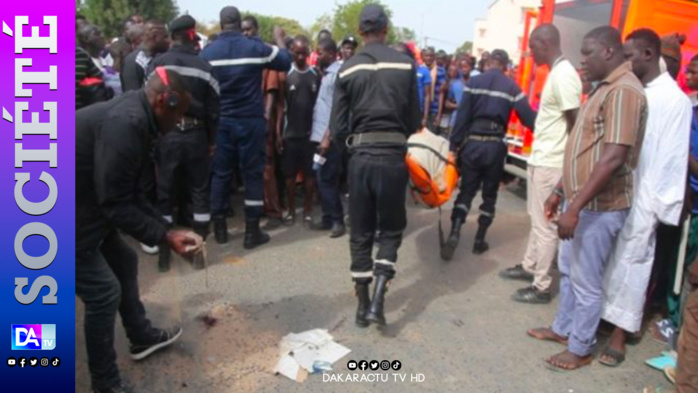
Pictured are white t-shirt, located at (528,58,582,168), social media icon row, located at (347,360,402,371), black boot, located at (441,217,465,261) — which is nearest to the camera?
social media icon row, located at (347,360,402,371)

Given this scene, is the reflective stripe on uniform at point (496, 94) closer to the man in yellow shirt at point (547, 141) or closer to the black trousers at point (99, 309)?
the man in yellow shirt at point (547, 141)

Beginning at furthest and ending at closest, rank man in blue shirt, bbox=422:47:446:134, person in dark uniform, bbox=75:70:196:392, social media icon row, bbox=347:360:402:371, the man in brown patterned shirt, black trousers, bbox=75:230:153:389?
man in blue shirt, bbox=422:47:446:134
social media icon row, bbox=347:360:402:371
the man in brown patterned shirt
black trousers, bbox=75:230:153:389
person in dark uniform, bbox=75:70:196:392

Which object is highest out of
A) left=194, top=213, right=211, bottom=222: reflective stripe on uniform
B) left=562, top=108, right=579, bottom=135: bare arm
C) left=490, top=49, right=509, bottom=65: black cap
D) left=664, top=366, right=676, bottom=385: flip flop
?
left=490, top=49, right=509, bottom=65: black cap

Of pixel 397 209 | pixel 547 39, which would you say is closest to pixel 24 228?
pixel 397 209

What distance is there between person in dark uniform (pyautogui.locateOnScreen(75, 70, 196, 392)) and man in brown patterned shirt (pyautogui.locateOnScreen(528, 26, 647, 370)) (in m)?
2.19

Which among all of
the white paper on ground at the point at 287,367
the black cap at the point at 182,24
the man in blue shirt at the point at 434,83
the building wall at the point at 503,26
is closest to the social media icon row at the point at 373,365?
the white paper on ground at the point at 287,367

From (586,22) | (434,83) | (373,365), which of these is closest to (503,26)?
(434,83)

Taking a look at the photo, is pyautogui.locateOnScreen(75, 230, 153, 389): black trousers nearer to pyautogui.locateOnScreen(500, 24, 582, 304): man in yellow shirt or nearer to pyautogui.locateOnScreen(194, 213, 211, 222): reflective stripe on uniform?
pyautogui.locateOnScreen(194, 213, 211, 222): reflective stripe on uniform

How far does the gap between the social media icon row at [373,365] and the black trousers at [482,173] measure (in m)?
2.18

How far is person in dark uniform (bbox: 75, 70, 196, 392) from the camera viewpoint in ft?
8.13

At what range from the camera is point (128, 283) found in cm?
310

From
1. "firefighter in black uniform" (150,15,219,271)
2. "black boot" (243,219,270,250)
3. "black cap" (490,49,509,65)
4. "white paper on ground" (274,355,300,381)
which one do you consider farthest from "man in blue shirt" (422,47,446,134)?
"white paper on ground" (274,355,300,381)

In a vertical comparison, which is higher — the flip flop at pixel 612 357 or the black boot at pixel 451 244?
the black boot at pixel 451 244

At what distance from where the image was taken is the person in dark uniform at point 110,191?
248cm
